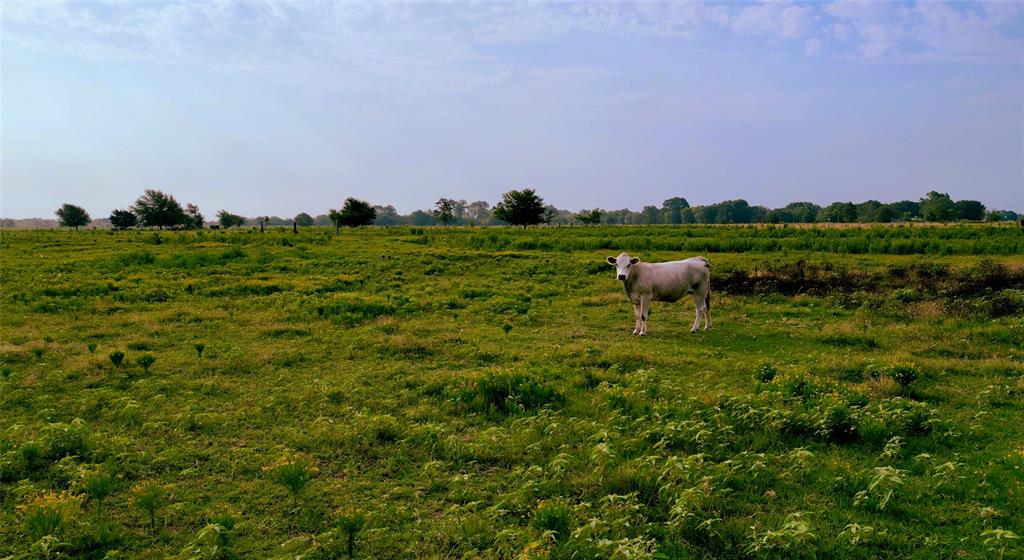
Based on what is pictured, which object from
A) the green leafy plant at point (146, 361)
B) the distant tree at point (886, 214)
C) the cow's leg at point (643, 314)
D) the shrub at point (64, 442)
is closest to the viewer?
the shrub at point (64, 442)

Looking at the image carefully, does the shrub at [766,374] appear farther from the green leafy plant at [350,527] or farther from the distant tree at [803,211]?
the distant tree at [803,211]

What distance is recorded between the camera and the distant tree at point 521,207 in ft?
252

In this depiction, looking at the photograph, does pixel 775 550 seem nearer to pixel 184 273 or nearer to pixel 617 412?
pixel 617 412

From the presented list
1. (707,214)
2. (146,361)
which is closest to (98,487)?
(146,361)

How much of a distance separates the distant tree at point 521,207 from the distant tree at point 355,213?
17803 mm

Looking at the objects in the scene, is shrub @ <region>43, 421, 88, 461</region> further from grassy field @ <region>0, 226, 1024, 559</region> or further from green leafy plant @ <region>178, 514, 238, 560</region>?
green leafy plant @ <region>178, 514, 238, 560</region>

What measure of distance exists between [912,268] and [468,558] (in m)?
22.5

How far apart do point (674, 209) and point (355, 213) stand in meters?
135

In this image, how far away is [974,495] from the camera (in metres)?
5.54

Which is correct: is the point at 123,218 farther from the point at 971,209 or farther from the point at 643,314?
the point at 971,209

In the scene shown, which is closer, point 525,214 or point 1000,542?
point 1000,542

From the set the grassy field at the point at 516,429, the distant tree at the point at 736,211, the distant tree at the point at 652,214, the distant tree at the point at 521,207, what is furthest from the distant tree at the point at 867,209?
the grassy field at the point at 516,429

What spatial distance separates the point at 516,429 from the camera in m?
7.62

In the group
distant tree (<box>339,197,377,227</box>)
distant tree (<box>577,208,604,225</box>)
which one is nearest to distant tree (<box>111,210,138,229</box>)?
distant tree (<box>339,197,377,227</box>)
